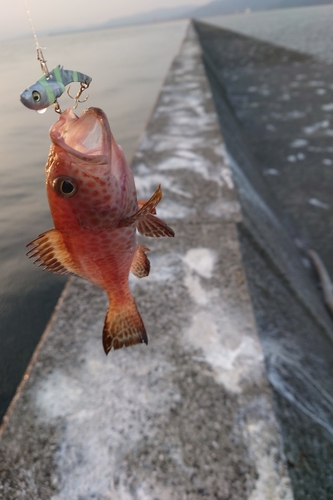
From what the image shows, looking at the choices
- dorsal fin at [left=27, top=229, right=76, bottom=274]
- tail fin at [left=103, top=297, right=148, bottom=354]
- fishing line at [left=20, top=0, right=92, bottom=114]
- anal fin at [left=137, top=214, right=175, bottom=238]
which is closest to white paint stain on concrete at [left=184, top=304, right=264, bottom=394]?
tail fin at [left=103, top=297, right=148, bottom=354]

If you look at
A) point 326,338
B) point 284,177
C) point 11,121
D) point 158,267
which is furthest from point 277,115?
point 11,121

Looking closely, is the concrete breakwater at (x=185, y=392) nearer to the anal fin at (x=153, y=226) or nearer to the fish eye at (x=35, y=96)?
the anal fin at (x=153, y=226)

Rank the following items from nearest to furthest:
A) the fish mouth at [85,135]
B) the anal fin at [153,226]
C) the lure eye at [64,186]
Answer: the fish mouth at [85,135], the lure eye at [64,186], the anal fin at [153,226]

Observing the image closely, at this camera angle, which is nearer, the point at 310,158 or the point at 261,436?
the point at 261,436

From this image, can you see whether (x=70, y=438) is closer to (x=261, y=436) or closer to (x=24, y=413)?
(x=24, y=413)

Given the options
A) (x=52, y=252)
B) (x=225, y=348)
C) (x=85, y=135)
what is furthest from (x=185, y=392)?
(x=85, y=135)

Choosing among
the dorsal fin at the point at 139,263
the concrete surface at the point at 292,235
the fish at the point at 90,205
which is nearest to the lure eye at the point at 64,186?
the fish at the point at 90,205
